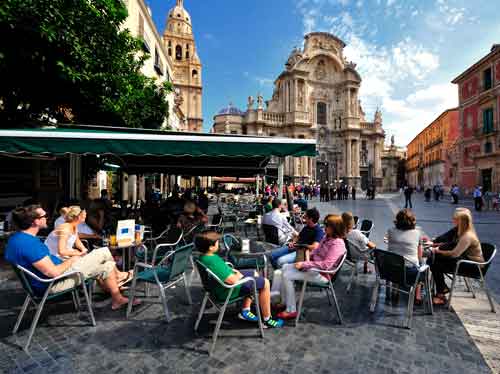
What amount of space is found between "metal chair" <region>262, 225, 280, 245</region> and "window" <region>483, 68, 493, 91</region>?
89.1 ft

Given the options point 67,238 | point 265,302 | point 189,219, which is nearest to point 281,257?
point 265,302

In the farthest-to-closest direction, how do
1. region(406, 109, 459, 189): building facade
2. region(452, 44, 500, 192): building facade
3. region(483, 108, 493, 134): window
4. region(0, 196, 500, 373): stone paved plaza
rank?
region(406, 109, 459, 189): building facade, region(483, 108, 493, 134): window, region(452, 44, 500, 192): building facade, region(0, 196, 500, 373): stone paved plaza

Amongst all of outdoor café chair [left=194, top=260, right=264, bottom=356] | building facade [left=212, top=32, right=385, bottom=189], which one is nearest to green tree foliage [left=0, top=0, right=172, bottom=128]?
outdoor café chair [left=194, top=260, right=264, bottom=356]

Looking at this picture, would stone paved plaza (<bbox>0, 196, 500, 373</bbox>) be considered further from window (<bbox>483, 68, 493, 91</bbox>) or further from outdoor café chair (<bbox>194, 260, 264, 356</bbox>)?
window (<bbox>483, 68, 493, 91</bbox>)

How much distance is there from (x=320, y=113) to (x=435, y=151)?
21.2 m

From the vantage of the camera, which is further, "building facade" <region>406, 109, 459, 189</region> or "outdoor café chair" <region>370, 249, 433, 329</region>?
"building facade" <region>406, 109, 459, 189</region>

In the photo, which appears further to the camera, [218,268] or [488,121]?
[488,121]

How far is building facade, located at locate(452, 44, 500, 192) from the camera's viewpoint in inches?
824

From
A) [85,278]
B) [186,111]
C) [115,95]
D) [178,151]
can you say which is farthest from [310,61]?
[85,278]

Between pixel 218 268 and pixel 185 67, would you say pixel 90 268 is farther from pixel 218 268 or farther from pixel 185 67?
pixel 185 67

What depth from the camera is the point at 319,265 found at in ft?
9.59

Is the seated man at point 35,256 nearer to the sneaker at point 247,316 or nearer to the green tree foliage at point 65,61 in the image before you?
the sneaker at point 247,316

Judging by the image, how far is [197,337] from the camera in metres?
2.60

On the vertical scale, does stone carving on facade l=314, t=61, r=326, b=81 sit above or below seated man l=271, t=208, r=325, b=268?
above
